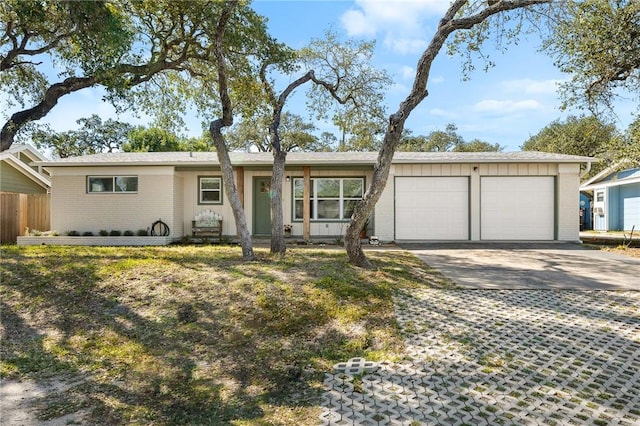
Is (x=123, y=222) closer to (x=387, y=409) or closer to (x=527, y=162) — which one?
(x=387, y=409)

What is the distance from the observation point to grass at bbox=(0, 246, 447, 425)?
11.3 feet

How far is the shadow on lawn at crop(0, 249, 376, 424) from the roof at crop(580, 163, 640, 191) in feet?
61.3

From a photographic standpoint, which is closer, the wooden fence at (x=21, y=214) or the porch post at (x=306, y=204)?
the porch post at (x=306, y=204)

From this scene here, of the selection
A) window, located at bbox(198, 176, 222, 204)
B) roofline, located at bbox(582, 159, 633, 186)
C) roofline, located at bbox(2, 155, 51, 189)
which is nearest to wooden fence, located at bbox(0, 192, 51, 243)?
roofline, located at bbox(2, 155, 51, 189)

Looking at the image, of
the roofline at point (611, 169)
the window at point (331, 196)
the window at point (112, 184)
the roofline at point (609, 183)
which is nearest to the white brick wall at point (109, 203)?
the window at point (112, 184)

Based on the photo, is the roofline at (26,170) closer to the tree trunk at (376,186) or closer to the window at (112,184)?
the window at (112,184)

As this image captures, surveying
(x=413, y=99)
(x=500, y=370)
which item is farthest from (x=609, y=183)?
(x=500, y=370)

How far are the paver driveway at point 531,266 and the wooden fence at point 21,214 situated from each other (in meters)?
13.8

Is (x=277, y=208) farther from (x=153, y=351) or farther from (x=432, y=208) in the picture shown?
(x=432, y=208)

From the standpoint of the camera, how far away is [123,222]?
13.8 metres

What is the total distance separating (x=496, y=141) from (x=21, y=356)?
40.5 meters

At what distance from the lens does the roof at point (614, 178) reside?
59.9 ft

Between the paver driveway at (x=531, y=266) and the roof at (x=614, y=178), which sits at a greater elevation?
the roof at (x=614, y=178)

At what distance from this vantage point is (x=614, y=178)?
2025 cm
